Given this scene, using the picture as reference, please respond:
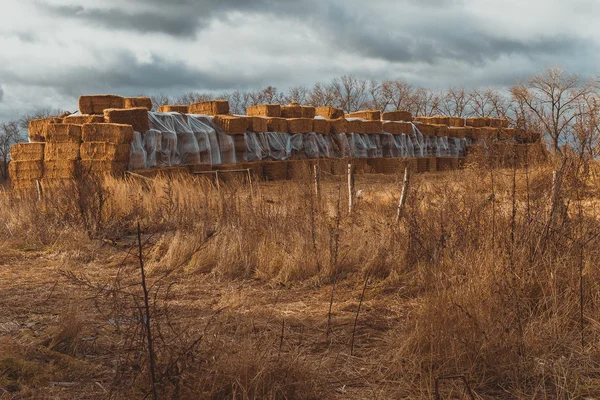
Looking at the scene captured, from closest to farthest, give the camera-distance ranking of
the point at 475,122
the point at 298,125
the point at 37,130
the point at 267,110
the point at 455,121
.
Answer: the point at 37,130 → the point at 298,125 → the point at 267,110 → the point at 455,121 → the point at 475,122

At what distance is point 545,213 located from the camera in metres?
5.80

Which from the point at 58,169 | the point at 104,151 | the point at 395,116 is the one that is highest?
the point at 395,116

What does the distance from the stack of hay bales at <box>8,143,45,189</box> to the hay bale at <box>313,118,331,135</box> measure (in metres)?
10.5

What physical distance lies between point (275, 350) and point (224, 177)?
14.1m

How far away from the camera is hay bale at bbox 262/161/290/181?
818 inches

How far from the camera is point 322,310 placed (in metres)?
5.71

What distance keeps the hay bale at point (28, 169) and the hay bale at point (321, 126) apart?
10621 mm

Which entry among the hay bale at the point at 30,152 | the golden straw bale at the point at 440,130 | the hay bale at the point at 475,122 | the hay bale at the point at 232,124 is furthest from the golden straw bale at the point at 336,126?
the hay bale at the point at 475,122

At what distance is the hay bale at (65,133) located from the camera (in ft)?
50.9

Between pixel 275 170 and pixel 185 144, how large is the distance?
3.71 metres

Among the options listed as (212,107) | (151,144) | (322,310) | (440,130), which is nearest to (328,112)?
(212,107)

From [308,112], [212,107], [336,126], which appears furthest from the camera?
[308,112]

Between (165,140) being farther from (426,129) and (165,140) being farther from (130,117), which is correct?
(426,129)

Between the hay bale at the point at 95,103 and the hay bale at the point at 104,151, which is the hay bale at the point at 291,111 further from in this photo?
the hay bale at the point at 104,151
